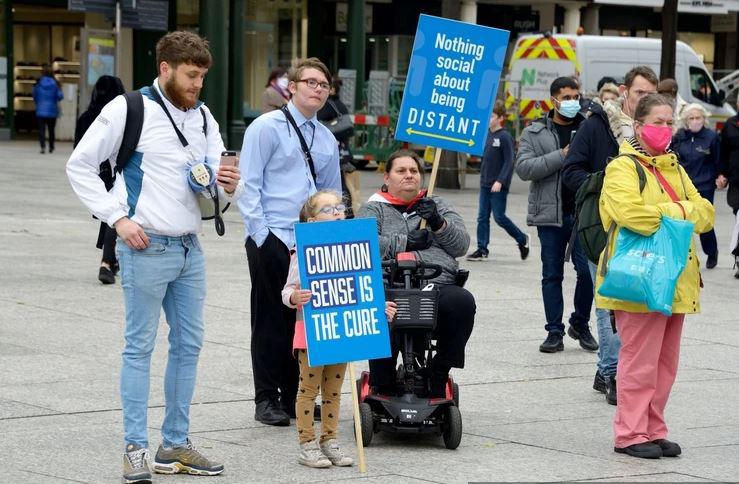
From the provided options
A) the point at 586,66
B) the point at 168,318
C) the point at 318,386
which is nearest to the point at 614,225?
the point at 318,386

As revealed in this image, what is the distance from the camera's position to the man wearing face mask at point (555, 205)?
30.5 ft

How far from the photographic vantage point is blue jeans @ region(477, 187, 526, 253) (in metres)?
14.6

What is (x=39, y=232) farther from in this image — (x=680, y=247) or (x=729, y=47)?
(x=729, y=47)

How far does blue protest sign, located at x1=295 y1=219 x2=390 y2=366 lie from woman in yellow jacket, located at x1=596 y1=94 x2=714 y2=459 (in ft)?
4.16

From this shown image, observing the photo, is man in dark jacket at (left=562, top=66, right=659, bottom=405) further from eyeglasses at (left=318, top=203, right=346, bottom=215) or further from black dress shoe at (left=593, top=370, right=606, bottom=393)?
eyeglasses at (left=318, top=203, right=346, bottom=215)

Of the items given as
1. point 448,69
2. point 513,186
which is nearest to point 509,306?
point 448,69

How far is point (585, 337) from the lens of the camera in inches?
378

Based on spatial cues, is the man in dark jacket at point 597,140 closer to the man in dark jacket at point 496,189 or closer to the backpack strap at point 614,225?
the backpack strap at point 614,225

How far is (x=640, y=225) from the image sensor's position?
21.7 feet

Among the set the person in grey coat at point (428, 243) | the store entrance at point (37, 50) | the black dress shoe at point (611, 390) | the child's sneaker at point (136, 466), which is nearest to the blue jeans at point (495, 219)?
the black dress shoe at point (611, 390)

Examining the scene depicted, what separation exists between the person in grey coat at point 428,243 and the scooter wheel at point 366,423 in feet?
0.87

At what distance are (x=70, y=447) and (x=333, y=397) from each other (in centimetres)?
125

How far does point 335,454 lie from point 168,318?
1.00m

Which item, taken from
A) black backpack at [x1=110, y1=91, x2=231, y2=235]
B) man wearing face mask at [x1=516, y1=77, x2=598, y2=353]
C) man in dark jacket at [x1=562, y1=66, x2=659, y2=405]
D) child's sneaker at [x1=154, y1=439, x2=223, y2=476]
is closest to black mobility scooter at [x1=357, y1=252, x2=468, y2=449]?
child's sneaker at [x1=154, y1=439, x2=223, y2=476]
